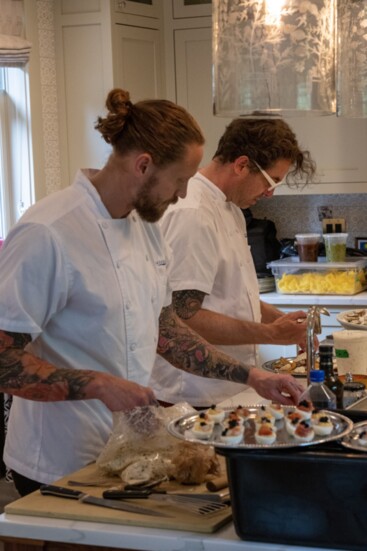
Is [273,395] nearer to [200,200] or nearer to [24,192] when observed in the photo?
[200,200]

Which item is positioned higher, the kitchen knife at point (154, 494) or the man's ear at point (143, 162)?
the man's ear at point (143, 162)

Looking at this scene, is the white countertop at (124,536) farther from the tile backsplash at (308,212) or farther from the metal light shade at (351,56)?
the tile backsplash at (308,212)

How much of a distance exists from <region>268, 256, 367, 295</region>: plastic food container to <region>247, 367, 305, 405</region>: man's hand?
2.39 meters

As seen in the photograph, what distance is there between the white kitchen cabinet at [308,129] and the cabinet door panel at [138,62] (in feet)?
0.40

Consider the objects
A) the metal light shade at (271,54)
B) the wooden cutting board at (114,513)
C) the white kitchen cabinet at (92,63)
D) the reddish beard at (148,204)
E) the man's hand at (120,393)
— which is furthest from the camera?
the white kitchen cabinet at (92,63)

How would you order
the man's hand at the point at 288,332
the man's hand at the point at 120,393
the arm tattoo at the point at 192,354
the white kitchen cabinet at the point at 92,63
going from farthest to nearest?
the white kitchen cabinet at the point at 92,63
the man's hand at the point at 288,332
the arm tattoo at the point at 192,354
the man's hand at the point at 120,393

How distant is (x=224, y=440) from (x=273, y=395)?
0.63 m

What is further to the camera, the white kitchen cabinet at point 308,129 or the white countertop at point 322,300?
the white kitchen cabinet at point 308,129

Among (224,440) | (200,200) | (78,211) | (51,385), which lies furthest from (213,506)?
(200,200)

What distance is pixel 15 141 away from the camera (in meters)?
4.62

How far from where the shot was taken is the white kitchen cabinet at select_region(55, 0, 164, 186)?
15.0 feet

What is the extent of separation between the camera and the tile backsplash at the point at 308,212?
201 inches

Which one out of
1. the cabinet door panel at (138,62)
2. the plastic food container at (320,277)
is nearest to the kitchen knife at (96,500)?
the plastic food container at (320,277)

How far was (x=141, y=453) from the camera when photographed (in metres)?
1.93
